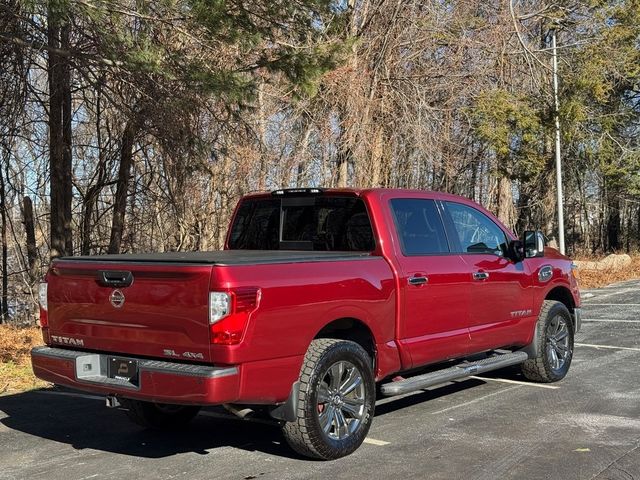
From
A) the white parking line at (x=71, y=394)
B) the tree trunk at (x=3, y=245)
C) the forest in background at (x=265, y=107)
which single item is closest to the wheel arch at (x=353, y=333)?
the white parking line at (x=71, y=394)

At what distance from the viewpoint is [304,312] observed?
4.85m

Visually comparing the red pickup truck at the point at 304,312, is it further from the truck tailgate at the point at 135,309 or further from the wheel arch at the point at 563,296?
the wheel arch at the point at 563,296

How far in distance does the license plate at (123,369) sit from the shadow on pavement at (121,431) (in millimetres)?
857

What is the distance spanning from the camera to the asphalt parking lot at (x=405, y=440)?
490cm

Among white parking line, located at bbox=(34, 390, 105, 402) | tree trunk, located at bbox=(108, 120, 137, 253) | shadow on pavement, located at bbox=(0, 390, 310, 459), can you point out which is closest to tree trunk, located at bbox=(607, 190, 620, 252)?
tree trunk, located at bbox=(108, 120, 137, 253)

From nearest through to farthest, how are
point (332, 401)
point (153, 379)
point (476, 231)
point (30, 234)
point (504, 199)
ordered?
point (153, 379) → point (332, 401) → point (476, 231) → point (30, 234) → point (504, 199)

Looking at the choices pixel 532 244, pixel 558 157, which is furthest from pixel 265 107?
pixel 558 157

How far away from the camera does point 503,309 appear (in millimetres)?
6824

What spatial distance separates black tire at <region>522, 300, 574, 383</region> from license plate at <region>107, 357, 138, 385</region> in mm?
4298

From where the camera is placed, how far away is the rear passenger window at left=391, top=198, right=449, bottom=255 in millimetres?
6031

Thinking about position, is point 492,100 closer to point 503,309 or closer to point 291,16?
point 291,16

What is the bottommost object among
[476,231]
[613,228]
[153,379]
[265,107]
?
[153,379]

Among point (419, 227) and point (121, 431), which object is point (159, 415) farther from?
point (419, 227)

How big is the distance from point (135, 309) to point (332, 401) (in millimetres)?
1517
